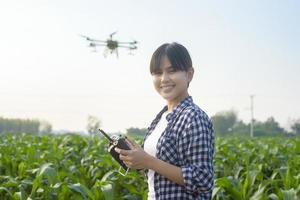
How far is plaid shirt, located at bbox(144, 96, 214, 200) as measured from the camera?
2076mm

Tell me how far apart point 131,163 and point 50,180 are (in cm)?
212

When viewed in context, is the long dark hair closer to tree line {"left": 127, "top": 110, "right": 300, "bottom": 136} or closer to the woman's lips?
the woman's lips

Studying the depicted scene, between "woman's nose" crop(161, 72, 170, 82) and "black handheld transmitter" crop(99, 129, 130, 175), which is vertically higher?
"woman's nose" crop(161, 72, 170, 82)

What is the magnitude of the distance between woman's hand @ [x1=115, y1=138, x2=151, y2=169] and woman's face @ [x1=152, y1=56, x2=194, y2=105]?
327 millimetres

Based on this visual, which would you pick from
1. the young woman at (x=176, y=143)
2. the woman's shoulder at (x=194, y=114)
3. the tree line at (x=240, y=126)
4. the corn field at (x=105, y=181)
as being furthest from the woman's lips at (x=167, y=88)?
the tree line at (x=240, y=126)

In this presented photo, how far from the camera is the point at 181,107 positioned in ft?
7.30

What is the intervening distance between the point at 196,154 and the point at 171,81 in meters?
0.37

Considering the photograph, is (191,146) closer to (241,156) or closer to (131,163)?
(131,163)

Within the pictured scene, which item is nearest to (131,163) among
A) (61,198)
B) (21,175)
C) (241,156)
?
(61,198)

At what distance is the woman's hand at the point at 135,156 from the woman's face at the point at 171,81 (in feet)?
1.07

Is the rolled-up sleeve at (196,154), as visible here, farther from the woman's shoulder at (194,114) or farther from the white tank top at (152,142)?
the white tank top at (152,142)

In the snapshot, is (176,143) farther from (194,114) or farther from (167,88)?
(167,88)

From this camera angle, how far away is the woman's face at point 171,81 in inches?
87.5

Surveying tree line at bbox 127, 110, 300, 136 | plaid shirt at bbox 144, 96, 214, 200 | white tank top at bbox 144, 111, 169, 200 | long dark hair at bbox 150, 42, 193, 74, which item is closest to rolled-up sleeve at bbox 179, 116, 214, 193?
plaid shirt at bbox 144, 96, 214, 200
